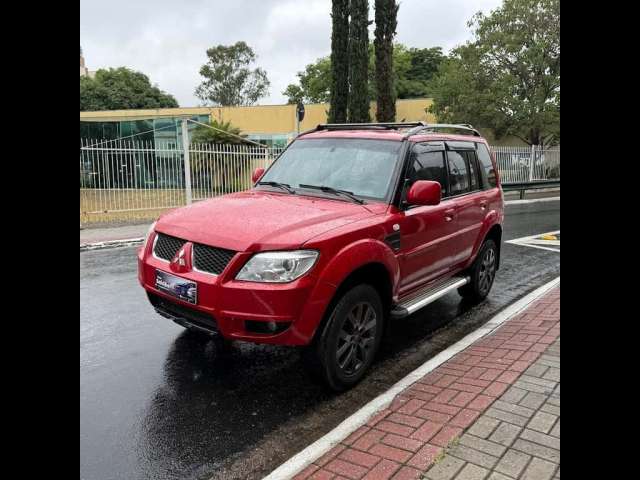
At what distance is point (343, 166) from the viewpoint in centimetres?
474

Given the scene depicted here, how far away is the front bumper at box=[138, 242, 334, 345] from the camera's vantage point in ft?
10.9

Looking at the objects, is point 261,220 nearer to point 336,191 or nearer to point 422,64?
point 336,191

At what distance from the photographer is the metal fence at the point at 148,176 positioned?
40.6 ft

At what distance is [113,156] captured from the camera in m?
12.6

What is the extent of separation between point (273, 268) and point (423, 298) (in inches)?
73.5

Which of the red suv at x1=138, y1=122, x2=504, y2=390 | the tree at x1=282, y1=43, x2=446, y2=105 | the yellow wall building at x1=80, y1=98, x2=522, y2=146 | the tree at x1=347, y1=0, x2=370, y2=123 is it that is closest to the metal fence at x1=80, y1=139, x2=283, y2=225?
the red suv at x1=138, y1=122, x2=504, y2=390

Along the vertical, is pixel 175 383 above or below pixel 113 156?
below

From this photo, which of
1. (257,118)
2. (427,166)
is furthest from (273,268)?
(257,118)

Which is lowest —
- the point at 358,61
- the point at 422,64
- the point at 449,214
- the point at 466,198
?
the point at 449,214

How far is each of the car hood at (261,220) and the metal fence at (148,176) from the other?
8523mm

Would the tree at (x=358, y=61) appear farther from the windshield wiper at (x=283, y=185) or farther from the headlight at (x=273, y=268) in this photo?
the headlight at (x=273, y=268)
